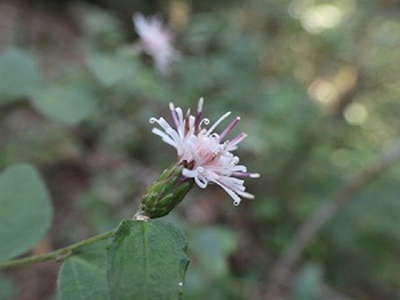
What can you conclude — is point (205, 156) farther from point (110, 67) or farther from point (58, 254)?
point (110, 67)

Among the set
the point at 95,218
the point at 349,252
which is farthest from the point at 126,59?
the point at 349,252

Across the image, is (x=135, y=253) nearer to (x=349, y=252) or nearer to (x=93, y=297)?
(x=93, y=297)

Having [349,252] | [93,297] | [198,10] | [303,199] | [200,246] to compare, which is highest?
[198,10]

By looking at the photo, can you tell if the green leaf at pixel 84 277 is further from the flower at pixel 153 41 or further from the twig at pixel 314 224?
the twig at pixel 314 224

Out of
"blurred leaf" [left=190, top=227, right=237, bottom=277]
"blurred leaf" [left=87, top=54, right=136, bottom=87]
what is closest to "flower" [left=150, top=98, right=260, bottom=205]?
"blurred leaf" [left=87, top=54, right=136, bottom=87]

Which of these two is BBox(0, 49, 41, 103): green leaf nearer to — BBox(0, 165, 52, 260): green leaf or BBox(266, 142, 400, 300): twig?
BBox(0, 165, 52, 260): green leaf

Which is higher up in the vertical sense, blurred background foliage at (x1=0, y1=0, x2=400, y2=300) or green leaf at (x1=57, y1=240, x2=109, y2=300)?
blurred background foliage at (x1=0, y1=0, x2=400, y2=300)
